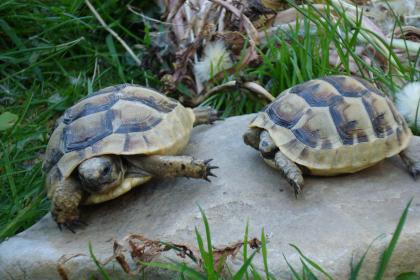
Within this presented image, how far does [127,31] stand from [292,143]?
2270 millimetres

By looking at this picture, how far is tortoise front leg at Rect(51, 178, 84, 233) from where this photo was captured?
9.22ft

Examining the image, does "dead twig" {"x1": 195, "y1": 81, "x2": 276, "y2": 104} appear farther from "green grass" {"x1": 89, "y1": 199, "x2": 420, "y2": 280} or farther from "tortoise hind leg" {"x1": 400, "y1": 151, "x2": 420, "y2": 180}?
"green grass" {"x1": 89, "y1": 199, "x2": 420, "y2": 280}

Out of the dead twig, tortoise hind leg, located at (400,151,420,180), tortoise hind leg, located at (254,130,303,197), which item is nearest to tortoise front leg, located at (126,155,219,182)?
tortoise hind leg, located at (254,130,303,197)

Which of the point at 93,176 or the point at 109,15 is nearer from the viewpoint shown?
the point at 93,176

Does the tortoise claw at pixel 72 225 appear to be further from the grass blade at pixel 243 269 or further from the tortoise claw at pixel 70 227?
the grass blade at pixel 243 269

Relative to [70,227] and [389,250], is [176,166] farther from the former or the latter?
[389,250]

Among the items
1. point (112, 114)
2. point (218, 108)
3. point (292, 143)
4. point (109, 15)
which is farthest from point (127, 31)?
point (292, 143)

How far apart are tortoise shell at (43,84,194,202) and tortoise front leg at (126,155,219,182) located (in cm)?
5

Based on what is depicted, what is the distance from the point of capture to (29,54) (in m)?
4.75

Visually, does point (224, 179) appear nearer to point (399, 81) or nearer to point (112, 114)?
point (112, 114)

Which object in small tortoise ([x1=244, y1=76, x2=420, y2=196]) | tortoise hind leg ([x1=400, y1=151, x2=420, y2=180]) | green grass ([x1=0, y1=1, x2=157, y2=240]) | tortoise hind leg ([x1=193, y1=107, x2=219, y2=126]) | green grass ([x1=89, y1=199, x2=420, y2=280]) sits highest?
small tortoise ([x1=244, y1=76, x2=420, y2=196])

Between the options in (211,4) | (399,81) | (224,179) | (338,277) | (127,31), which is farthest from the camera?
(127,31)

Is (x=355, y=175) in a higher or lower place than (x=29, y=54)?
higher

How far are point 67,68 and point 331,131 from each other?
2596 millimetres
